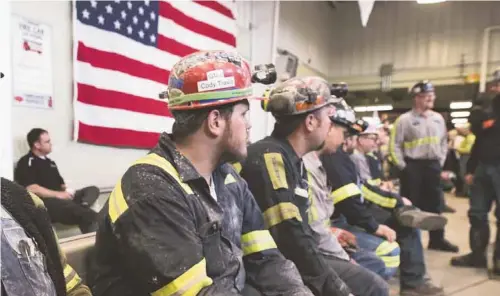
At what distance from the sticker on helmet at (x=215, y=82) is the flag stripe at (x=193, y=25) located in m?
3.40

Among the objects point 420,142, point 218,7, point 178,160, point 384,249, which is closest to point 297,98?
point 178,160

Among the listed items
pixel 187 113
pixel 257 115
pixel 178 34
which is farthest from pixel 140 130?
pixel 187 113

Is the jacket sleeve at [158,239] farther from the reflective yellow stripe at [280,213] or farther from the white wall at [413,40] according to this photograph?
the white wall at [413,40]

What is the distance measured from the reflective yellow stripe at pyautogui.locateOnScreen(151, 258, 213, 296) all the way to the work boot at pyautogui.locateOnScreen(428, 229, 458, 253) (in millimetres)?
4197

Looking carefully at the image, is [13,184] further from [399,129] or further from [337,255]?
[399,129]

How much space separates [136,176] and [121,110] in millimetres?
3027

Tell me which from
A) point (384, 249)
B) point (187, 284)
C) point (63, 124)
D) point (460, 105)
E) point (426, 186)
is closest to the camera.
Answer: point (187, 284)

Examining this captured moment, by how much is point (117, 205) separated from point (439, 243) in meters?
4.35

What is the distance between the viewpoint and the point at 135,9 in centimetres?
414

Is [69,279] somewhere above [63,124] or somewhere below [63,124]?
below

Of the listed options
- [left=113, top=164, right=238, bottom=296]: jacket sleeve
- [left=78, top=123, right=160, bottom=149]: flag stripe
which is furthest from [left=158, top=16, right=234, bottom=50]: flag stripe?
[left=113, top=164, right=238, bottom=296]: jacket sleeve

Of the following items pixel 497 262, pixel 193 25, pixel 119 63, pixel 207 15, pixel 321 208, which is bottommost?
pixel 497 262

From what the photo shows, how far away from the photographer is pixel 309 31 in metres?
9.10

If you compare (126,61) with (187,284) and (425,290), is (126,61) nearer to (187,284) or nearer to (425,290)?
(425,290)
